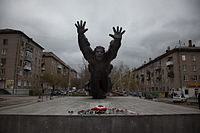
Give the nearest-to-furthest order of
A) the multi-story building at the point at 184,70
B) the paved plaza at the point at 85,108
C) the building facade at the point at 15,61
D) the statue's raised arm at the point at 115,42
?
the paved plaza at the point at 85,108, the statue's raised arm at the point at 115,42, the building facade at the point at 15,61, the multi-story building at the point at 184,70

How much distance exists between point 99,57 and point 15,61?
3626cm

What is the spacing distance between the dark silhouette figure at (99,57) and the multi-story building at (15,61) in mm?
33153

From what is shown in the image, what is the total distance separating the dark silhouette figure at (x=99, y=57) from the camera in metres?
8.29

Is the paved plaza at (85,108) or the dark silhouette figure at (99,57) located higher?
the dark silhouette figure at (99,57)

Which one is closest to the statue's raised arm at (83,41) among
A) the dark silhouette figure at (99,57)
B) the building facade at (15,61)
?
the dark silhouette figure at (99,57)

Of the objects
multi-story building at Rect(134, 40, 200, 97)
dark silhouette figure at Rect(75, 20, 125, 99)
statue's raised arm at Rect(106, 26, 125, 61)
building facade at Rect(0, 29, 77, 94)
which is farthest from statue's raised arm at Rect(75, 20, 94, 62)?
multi-story building at Rect(134, 40, 200, 97)

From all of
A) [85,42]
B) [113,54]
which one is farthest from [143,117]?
[85,42]

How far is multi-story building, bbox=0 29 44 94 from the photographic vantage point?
36.7m

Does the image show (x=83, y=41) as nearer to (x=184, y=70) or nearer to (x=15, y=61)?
(x=15, y=61)

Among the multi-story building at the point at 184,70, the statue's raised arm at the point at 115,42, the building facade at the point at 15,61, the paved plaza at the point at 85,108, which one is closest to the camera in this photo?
the paved plaza at the point at 85,108

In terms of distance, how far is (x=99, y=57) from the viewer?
8773 mm

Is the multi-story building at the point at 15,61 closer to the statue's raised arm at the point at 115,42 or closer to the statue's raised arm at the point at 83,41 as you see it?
the statue's raised arm at the point at 83,41

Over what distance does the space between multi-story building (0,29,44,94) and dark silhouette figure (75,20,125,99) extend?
3315 centimetres

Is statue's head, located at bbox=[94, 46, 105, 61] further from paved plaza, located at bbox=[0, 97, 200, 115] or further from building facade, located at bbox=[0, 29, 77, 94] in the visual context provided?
building facade, located at bbox=[0, 29, 77, 94]
